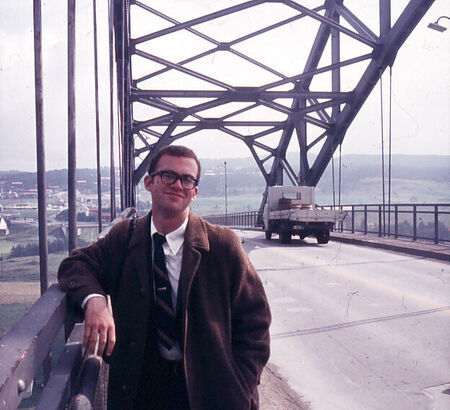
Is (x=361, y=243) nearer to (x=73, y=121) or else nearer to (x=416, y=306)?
(x=416, y=306)

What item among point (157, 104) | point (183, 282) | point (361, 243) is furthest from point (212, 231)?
point (157, 104)

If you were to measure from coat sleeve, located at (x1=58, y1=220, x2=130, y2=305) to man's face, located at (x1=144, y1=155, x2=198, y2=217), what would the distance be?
0.74 feet

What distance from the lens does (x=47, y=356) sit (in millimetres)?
1873

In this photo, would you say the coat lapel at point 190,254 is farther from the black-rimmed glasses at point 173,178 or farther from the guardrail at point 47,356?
the guardrail at point 47,356

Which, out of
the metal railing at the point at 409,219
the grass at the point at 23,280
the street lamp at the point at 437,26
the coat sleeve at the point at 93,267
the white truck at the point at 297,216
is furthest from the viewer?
the white truck at the point at 297,216

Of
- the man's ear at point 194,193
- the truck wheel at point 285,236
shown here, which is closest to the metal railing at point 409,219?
the truck wheel at point 285,236

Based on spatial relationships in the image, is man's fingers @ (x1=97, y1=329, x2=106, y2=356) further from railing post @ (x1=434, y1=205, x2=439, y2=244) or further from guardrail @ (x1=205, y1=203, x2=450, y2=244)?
railing post @ (x1=434, y1=205, x2=439, y2=244)

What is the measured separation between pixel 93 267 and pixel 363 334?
454 cm

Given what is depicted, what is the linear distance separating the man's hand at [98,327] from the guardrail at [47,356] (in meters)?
0.10

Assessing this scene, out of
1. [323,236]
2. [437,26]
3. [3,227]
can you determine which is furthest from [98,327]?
[323,236]

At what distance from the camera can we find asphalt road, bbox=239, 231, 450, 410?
14.2ft

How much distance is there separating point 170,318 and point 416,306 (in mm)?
6164

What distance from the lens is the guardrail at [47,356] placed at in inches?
53.4

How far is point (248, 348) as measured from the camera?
7.68 feet
